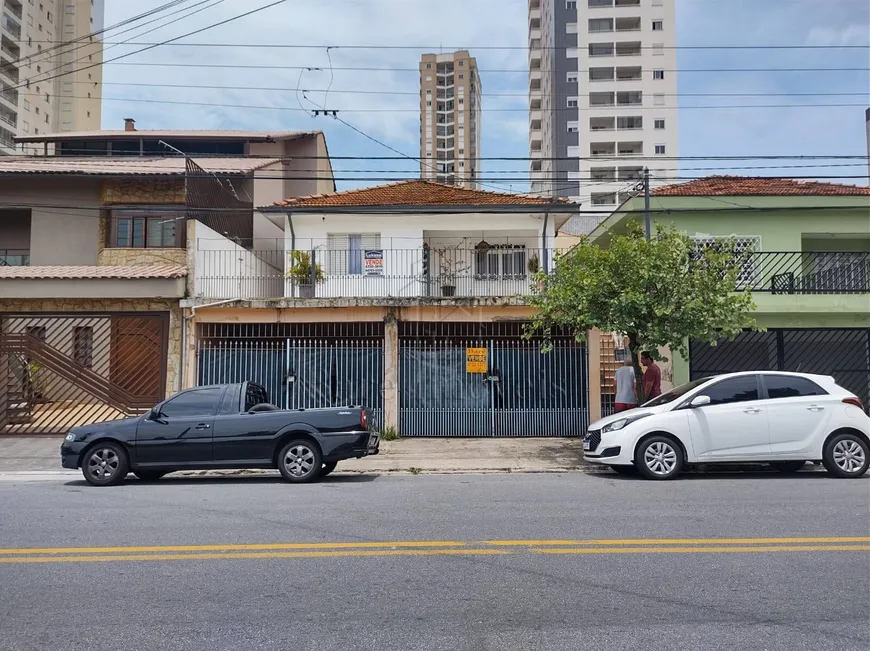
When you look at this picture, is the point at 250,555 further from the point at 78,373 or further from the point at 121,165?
the point at 121,165

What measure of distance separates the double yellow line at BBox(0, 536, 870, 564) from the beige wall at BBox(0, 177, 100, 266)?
53.8 ft

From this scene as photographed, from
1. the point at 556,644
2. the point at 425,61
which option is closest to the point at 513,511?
the point at 556,644

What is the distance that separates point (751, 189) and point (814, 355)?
15.4 feet

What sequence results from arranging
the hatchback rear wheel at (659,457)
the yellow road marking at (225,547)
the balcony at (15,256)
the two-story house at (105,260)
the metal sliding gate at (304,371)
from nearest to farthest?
the yellow road marking at (225,547) < the hatchback rear wheel at (659,457) < the metal sliding gate at (304,371) < the two-story house at (105,260) < the balcony at (15,256)

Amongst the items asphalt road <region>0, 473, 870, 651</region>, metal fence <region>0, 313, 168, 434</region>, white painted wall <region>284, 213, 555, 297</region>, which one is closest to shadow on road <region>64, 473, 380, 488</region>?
asphalt road <region>0, 473, 870, 651</region>

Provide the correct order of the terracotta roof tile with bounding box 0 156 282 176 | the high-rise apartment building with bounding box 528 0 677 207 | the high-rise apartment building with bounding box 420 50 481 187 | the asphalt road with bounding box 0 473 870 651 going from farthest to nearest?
the high-rise apartment building with bounding box 420 50 481 187, the high-rise apartment building with bounding box 528 0 677 207, the terracotta roof tile with bounding box 0 156 282 176, the asphalt road with bounding box 0 473 870 651

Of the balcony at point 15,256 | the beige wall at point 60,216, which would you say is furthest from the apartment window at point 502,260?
the balcony at point 15,256

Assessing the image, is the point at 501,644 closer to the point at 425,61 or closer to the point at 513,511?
the point at 513,511

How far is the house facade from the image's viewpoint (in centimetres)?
1658

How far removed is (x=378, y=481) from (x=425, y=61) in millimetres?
108659

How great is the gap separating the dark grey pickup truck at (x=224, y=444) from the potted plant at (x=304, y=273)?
813 cm

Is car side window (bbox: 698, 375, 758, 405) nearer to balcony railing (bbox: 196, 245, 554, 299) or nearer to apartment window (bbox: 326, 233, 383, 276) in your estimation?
balcony railing (bbox: 196, 245, 554, 299)

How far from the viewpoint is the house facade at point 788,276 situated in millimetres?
16578

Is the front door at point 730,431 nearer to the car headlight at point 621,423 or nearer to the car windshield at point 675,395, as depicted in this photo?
the car windshield at point 675,395
